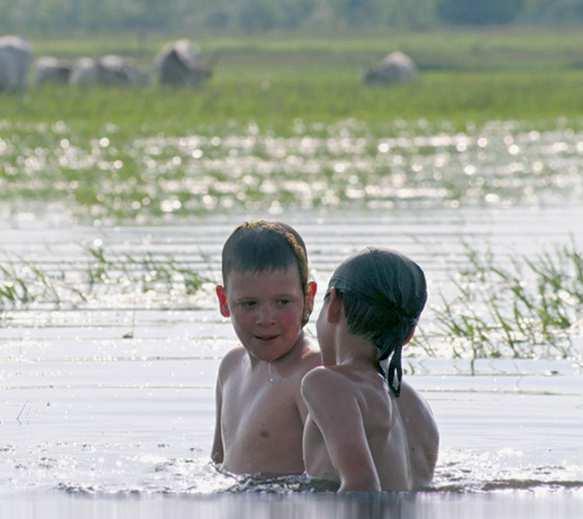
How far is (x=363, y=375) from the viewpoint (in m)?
6.47

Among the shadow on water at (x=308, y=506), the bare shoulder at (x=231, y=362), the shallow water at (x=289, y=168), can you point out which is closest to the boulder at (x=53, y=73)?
the shallow water at (x=289, y=168)

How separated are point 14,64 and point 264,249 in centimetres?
5092

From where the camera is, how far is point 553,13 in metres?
125

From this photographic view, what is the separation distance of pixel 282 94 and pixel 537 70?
27.1 m

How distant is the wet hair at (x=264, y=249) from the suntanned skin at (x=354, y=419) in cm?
45

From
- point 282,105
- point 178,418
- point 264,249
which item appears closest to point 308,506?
point 264,249

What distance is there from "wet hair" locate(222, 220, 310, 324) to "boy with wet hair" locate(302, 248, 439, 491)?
448 mm

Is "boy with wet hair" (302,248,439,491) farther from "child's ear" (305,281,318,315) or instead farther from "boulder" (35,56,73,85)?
"boulder" (35,56,73,85)

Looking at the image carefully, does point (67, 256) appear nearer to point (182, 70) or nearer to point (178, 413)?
point (178, 413)

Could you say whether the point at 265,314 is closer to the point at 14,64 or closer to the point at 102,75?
the point at 14,64

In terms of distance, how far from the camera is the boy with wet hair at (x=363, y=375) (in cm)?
629

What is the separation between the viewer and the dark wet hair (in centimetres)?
692

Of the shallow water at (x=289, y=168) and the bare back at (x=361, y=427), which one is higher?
the shallow water at (x=289, y=168)

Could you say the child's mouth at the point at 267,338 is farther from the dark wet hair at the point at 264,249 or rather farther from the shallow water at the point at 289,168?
Answer: the shallow water at the point at 289,168
